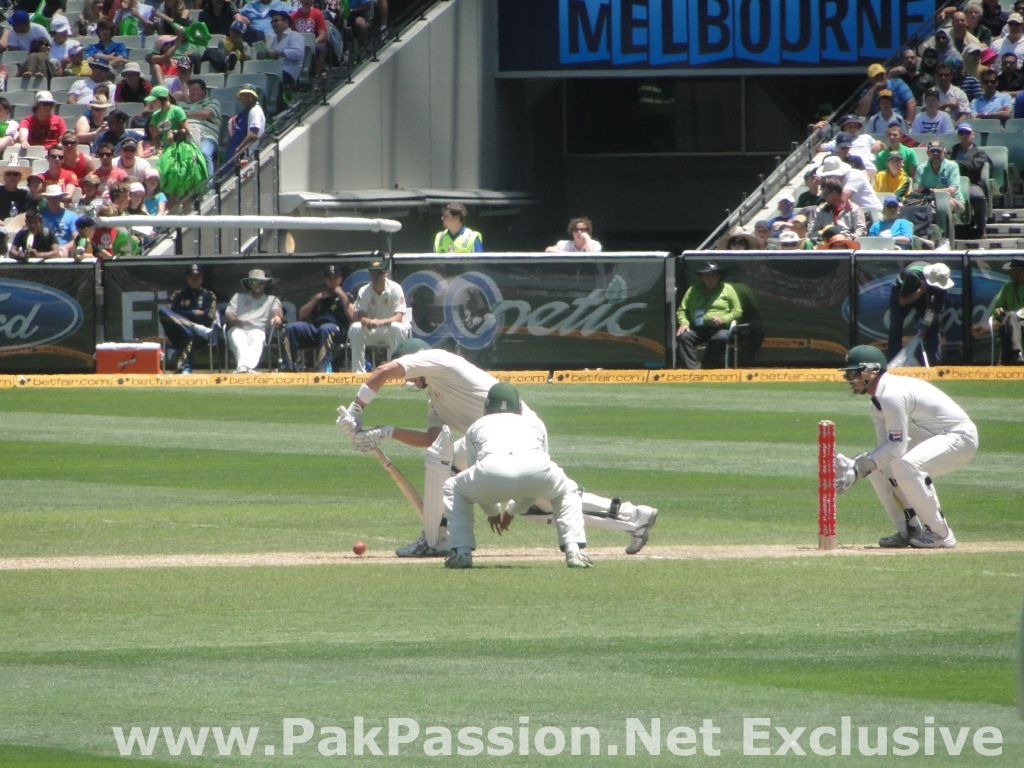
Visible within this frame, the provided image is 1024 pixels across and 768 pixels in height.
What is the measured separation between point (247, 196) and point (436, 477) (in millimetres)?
18280

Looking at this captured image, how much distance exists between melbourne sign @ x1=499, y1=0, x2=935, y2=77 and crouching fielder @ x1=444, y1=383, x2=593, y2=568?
2381 cm

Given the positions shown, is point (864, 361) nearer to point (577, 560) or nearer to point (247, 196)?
point (577, 560)

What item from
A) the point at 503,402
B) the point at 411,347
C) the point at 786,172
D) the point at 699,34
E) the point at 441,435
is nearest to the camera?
the point at 503,402

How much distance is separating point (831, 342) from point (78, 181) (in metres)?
12.1

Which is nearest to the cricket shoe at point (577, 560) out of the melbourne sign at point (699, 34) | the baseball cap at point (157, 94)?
the baseball cap at point (157, 94)

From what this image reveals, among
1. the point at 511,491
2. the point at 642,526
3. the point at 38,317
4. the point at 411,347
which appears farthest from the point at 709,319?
the point at 511,491

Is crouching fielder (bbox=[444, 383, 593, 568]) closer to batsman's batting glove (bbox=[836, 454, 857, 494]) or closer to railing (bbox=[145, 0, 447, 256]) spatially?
batsman's batting glove (bbox=[836, 454, 857, 494])

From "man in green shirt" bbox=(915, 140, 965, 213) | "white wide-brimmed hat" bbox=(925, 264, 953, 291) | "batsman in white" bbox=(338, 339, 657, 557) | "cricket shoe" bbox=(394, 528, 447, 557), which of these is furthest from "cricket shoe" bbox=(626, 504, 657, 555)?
"man in green shirt" bbox=(915, 140, 965, 213)

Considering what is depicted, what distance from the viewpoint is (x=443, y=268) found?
78.8 ft

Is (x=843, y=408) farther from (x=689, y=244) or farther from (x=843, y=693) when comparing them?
(x=689, y=244)

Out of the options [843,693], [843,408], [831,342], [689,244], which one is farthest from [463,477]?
[689,244]

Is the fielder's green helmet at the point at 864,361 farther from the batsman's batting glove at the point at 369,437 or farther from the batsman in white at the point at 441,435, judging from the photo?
the batsman's batting glove at the point at 369,437

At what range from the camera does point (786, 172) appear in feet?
94.8

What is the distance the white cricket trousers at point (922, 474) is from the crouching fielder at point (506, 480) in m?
2.26
